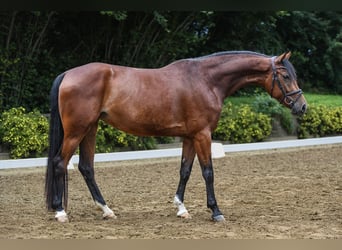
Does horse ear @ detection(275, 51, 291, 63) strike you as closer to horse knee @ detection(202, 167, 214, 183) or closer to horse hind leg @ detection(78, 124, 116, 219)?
horse knee @ detection(202, 167, 214, 183)

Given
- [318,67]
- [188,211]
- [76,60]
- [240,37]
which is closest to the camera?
[188,211]

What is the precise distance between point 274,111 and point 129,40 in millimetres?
3845

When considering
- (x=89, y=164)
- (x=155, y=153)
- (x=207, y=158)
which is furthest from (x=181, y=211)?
(x=155, y=153)

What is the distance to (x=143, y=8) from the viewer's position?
2.59m

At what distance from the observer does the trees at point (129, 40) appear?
1080cm

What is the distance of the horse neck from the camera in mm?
4562

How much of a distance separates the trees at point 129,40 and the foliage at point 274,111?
2207mm

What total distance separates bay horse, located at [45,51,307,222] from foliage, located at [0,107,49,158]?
4218 mm

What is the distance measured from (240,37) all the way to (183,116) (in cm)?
998

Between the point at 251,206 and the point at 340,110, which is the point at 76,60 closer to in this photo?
the point at 340,110

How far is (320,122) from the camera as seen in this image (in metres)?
12.3

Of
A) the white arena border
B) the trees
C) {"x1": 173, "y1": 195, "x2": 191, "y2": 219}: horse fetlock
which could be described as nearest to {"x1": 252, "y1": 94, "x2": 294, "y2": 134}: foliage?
the white arena border

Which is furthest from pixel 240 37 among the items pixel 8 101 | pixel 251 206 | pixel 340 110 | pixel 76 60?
pixel 251 206

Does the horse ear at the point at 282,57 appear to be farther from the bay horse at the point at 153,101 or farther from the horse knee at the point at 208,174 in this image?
the horse knee at the point at 208,174
